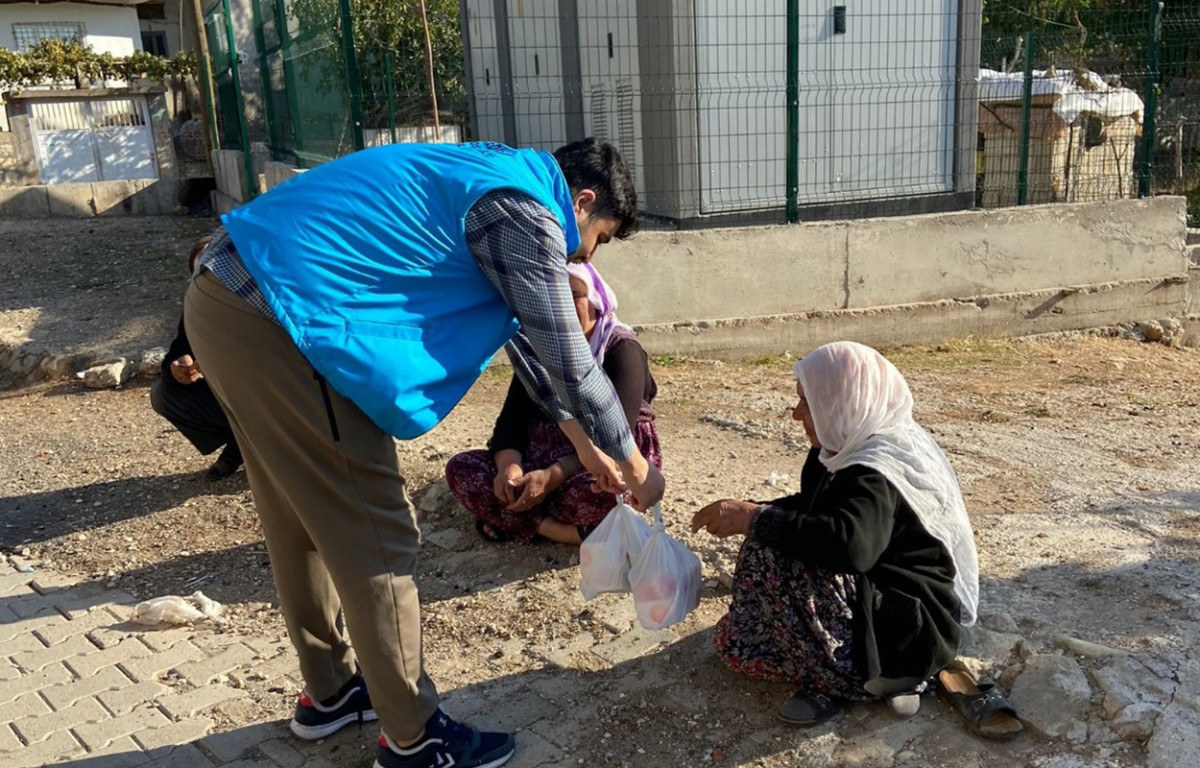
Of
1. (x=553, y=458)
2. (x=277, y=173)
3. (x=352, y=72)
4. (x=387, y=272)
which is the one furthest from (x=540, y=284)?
(x=277, y=173)

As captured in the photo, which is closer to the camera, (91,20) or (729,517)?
(729,517)

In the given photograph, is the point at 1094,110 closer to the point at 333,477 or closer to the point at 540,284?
the point at 540,284

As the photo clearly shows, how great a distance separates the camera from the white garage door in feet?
68.9

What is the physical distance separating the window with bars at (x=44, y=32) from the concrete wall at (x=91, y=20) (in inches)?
3.8

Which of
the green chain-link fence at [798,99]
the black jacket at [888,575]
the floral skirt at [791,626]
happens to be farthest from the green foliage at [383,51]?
the black jacket at [888,575]

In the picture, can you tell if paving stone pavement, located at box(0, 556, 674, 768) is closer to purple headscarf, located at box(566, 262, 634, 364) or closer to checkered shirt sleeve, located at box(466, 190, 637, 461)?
purple headscarf, located at box(566, 262, 634, 364)

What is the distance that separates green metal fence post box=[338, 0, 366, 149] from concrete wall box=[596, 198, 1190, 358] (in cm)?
175

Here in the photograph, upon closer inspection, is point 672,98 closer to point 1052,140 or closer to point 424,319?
point 1052,140

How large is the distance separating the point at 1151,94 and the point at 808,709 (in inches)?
277

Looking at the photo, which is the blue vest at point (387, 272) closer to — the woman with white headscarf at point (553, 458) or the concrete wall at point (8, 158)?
the woman with white headscarf at point (553, 458)

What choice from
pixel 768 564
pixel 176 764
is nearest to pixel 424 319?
pixel 768 564

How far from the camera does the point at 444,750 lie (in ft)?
8.05

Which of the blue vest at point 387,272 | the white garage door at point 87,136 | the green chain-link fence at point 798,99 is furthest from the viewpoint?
the white garage door at point 87,136

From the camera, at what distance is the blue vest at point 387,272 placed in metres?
2.09
